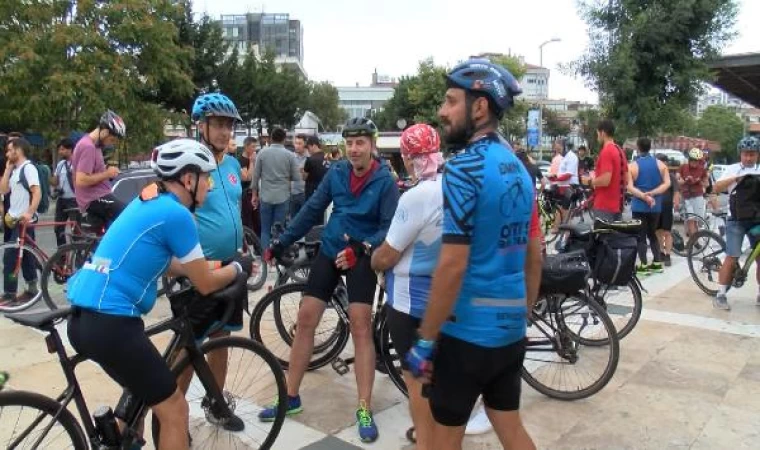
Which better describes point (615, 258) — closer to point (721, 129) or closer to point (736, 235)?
point (736, 235)

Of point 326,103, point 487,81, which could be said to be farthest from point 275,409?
point 326,103

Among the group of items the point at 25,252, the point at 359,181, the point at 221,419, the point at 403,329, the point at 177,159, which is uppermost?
the point at 177,159

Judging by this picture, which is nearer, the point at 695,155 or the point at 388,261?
the point at 388,261

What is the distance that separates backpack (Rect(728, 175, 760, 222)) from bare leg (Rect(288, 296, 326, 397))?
15.8 feet

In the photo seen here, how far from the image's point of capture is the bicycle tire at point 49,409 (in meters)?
2.51

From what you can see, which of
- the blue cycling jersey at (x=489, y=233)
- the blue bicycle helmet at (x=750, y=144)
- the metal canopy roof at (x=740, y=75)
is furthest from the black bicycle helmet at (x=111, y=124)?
the metal canopy roof at (x=740, y=75)

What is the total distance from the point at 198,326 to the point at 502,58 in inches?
2481

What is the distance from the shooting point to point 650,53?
47.8 ft

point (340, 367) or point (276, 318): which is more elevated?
point (276, 318)

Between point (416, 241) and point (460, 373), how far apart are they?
3.45ft

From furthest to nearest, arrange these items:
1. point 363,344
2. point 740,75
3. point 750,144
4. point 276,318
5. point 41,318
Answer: point 740,75
point 750,144
point 276,318
point 363,344
point 41,318

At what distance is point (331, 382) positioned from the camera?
4.62 metres

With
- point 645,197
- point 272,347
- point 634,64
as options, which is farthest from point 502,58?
point 272,347

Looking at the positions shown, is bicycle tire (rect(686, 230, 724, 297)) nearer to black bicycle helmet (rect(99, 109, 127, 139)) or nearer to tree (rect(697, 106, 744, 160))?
black bicycle helmet (rect(99, 109, 127, 139))
